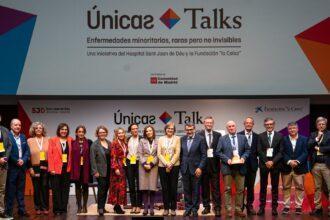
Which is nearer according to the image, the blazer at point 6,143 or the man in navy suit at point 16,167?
the blazer at point 6,143

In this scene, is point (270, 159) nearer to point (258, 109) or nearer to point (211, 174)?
point (211, 174)

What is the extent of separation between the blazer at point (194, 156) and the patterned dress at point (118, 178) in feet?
3.20

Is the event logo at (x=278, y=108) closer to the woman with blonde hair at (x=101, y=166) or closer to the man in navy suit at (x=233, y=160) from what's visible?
the man in navy suit at (x=233, y=160)

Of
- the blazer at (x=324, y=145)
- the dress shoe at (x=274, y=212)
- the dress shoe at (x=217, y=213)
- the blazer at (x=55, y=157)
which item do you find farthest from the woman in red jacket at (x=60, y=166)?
the blazer at (x=324, y=145)

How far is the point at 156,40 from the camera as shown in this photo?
10.4 m

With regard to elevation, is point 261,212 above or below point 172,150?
below

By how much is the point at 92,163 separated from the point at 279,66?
4.71 m

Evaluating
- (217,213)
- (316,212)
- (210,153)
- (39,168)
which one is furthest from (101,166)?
(316,212)

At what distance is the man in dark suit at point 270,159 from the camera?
7742mm

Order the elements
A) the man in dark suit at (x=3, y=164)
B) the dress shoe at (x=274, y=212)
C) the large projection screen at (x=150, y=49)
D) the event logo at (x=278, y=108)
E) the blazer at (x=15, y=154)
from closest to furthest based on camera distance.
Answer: the man in dark suit at (x=3, y=164) < the blazer at (x=15, y=154) < the dress shoe at (x=274, y=212) < the large projection screen at (x=150, y=49) < the event logo at (x=278, y=108)

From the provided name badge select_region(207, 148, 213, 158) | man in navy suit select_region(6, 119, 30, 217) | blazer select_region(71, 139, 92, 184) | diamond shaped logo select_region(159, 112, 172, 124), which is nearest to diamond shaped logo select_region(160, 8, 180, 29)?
diamond shaped logo select_region(159, 112, 172, 124)

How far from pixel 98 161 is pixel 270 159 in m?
2.74

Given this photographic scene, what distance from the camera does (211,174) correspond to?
7711 mm

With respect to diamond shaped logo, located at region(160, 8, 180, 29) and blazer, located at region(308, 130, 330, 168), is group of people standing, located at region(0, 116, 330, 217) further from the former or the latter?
diamond shaped logo, located at region(160, 8, 180, 29)
